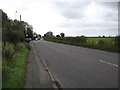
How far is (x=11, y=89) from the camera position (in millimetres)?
6746

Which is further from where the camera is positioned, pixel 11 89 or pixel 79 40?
pixel 79 40

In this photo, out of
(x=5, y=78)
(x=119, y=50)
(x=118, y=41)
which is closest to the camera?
(x=5, y=78)

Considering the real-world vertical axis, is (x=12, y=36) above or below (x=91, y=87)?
above

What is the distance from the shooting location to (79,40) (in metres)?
51.1

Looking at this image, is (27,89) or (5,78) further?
(5,78)

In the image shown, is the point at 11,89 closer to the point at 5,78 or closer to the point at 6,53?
the point at 5,78

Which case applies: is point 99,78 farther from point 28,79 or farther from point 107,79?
point 28,79

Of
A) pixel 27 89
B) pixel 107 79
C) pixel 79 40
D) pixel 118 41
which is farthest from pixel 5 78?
pixel 79 40

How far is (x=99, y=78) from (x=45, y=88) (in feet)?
8.69

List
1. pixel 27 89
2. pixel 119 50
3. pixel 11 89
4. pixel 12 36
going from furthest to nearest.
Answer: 1. pixel 119 50
2. pixel 12 36
3. pixel 27 89
4. pixel 11 89

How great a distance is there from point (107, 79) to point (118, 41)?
2137 centimetres

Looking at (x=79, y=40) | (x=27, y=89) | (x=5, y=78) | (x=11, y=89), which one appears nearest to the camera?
(x=11, y=89)

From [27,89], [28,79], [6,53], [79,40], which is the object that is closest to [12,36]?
[6,53]

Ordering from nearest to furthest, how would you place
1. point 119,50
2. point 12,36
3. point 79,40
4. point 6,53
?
point 6,53, point 12,36, point 119,50, point 79,40
